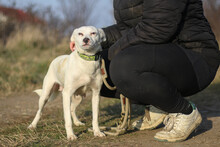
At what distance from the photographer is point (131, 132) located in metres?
2.52

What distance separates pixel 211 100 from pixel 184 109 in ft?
6.98

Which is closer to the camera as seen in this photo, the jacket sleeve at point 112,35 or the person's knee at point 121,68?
the person's knee at point 121,68

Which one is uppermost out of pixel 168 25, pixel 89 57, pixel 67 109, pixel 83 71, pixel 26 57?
pixel 168 25

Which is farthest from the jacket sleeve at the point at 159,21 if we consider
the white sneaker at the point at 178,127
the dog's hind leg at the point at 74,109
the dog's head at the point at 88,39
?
the dog's hind leg at the point at 74,109

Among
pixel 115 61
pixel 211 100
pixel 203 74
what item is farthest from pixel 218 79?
pixel 115 61

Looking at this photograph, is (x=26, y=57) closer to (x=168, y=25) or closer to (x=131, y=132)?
(x=131, y=132)

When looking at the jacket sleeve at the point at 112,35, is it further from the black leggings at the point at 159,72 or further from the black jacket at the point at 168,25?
the black leggings at the point at 159,72

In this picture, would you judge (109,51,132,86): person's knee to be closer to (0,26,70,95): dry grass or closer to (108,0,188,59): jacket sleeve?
(108,0,188,59): jacket sleeve

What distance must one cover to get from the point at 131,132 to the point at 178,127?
1.62 ft

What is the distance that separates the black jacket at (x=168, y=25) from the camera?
2.00 m

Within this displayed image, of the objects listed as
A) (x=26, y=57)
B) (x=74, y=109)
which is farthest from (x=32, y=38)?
(x=74, y=109)

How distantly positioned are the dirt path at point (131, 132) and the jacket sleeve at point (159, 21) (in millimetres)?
747

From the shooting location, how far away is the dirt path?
81.6 inches

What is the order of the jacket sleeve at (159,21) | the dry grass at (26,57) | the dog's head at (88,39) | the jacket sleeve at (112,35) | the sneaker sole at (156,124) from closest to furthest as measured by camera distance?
the jacket sleeve at (159,21)
the dog's head at (88,39)
the sneaker sole at (156,124)
the jacket sleeve at (112,35)
the dry grass at (26,57)
